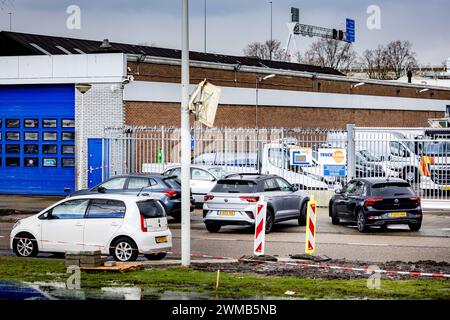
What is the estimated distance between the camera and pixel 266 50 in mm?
107062

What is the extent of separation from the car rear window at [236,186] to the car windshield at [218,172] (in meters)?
7.89

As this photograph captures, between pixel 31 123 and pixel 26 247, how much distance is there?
875 inches

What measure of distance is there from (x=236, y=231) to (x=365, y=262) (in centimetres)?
848

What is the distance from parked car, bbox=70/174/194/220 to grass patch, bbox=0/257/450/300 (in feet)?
37.0

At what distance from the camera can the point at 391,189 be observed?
25.8m

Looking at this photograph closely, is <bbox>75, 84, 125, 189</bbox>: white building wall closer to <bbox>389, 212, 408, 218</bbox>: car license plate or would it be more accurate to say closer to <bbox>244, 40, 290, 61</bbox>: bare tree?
<bbox>389, 212, 408, 218</bbox>: car license plate

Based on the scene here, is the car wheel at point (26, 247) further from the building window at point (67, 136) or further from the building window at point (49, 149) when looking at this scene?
the building window at point (49, 149)

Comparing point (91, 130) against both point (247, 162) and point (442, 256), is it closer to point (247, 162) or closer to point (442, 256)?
point (247, 162)

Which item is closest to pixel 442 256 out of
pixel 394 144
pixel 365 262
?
pixel 365 262

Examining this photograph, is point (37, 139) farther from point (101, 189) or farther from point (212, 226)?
point (212, 226)

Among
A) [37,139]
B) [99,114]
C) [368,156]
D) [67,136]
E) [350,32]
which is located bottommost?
[368,156]

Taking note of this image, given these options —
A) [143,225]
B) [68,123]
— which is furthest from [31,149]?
[143,225]

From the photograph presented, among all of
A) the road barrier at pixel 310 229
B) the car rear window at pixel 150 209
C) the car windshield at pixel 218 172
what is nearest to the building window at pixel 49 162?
the car windshield at pixel 218 172
